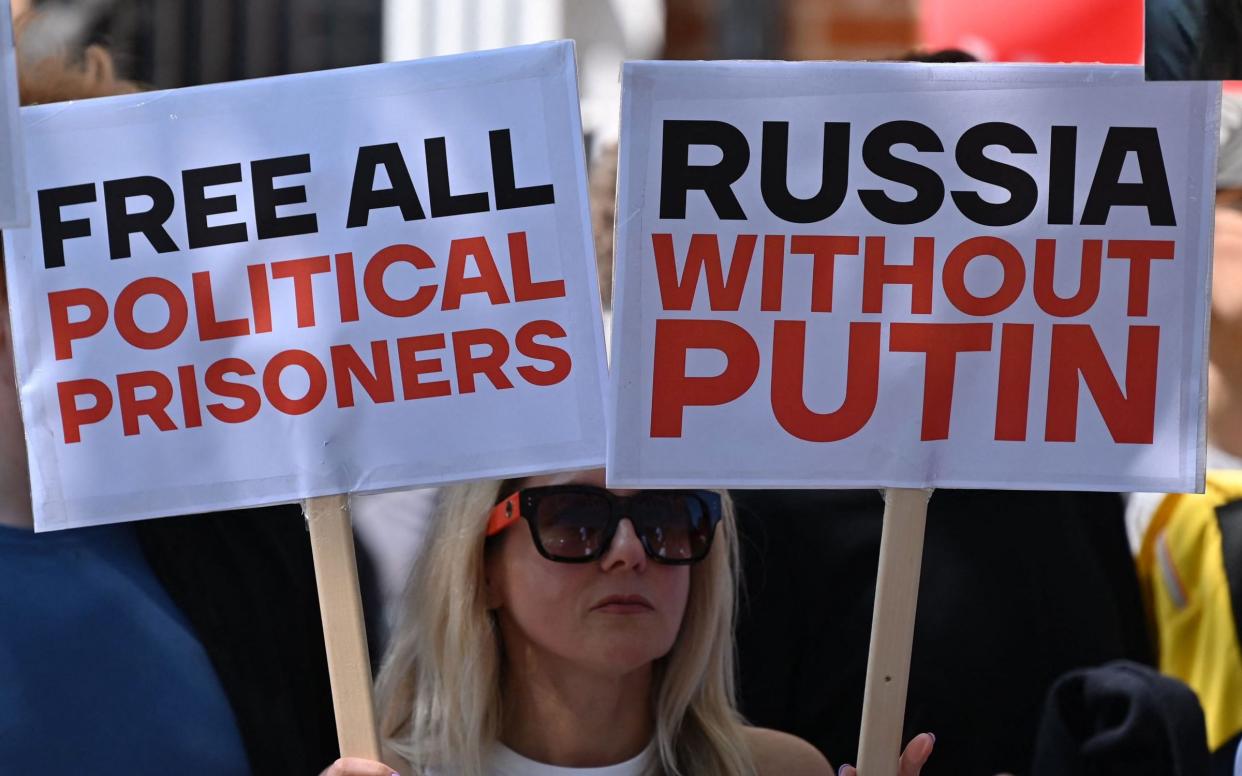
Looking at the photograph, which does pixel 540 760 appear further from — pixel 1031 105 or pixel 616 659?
pixel 1031 105

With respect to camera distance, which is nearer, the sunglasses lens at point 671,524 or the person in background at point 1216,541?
the sunglasses lens at point 671,524

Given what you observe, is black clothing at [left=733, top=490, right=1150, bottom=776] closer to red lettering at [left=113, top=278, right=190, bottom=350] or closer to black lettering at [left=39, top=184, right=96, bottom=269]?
red lettering at [left=113, top=278, right=190, bottom=350]

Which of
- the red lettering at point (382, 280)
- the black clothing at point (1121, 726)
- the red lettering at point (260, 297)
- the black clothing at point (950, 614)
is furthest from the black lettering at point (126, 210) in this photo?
the black clothing at point (1121, 726)

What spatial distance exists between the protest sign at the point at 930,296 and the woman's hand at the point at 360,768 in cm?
35

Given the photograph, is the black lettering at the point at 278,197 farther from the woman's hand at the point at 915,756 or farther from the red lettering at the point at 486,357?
the woman's hand at the point at 915,756

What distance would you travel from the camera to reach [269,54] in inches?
216

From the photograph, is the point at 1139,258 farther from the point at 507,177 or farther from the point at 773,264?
the point at 507,177

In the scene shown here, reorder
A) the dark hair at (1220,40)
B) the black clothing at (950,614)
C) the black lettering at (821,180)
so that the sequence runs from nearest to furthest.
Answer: the dark hair at (1220,40)
the black lettering at (821,180)
the black clothing at (950,614)

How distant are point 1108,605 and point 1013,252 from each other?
697 mm

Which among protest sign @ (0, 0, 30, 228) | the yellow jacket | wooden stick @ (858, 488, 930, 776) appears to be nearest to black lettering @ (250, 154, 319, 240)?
protest sign @ (0, 0, 30, 228)

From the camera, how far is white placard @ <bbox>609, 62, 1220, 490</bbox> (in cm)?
184

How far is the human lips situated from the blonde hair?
0.33 ft

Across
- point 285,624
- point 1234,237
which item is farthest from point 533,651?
point 1234,237

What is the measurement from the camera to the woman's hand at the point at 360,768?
5.85 ft
